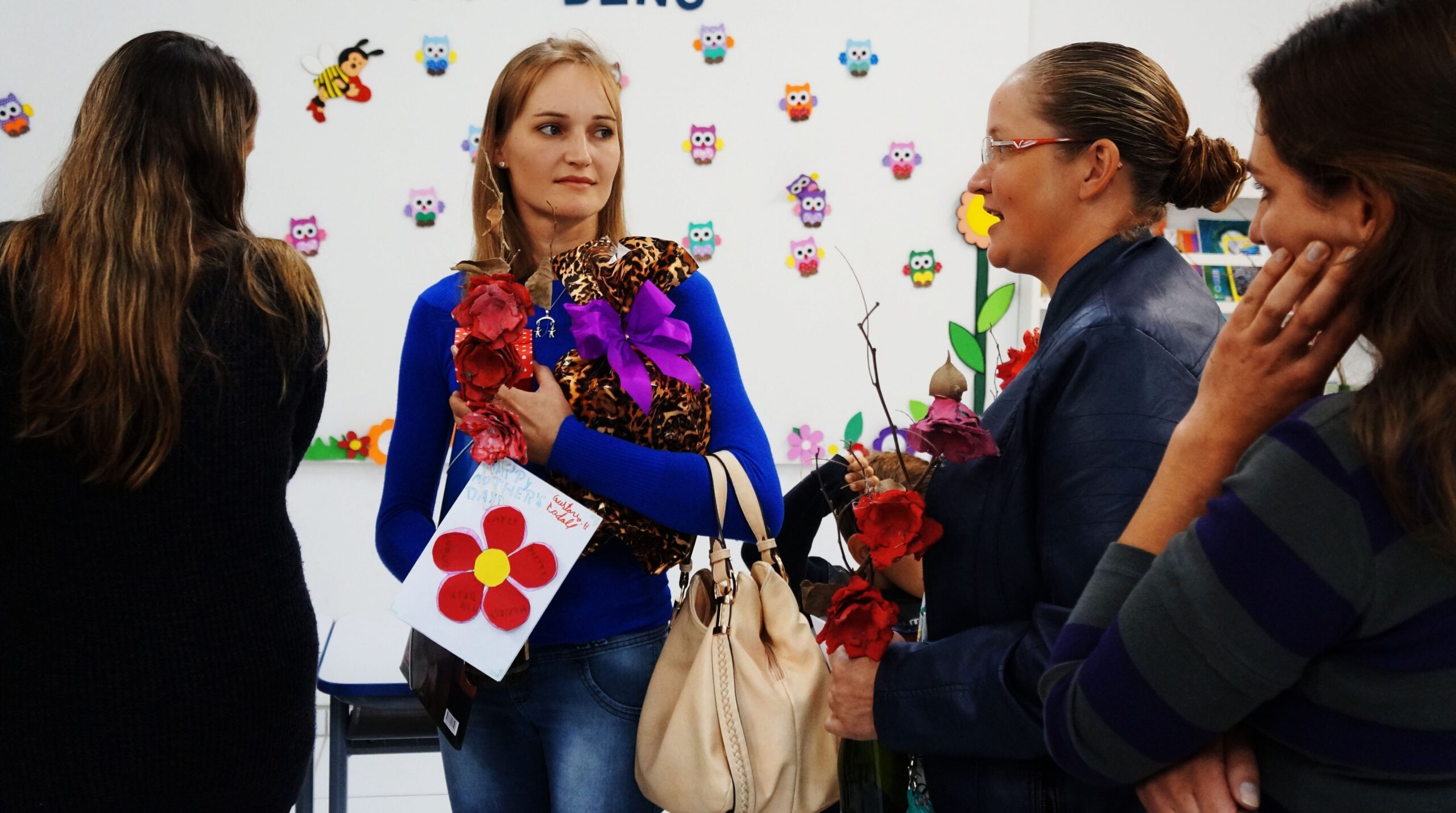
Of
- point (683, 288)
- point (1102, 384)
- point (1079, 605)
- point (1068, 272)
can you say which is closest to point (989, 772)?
point (1079, 605)

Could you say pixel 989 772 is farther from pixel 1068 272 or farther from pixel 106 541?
pixel 106 541

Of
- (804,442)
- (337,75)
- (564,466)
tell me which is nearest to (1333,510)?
(564,466)

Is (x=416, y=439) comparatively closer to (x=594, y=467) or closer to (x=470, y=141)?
(x=594, y=467)

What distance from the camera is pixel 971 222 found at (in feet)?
12.7

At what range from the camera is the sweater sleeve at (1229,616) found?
2.42ft

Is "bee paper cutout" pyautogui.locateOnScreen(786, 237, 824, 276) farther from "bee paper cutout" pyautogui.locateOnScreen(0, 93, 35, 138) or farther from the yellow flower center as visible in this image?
the yellow flower center

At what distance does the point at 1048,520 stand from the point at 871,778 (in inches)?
17.2

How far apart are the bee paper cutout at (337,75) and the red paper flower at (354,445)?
106 cm

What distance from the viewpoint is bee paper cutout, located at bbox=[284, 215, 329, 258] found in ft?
12.0

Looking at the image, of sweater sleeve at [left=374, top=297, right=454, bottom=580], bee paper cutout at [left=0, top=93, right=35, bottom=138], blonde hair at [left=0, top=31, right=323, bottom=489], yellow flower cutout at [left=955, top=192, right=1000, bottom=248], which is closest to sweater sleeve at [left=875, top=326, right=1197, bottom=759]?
sweater sleeve at [left=374, top=297, right=454, bottom=580]

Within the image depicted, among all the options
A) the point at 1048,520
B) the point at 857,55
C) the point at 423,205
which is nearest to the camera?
the point at 1048,520

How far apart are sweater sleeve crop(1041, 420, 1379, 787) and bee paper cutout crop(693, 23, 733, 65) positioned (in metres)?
3.22

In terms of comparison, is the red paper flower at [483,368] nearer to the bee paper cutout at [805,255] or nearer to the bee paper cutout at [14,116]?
the bee paper cutout at [805,255]

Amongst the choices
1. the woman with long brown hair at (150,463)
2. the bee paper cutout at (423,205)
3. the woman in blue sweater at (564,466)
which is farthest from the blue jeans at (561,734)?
the bee paper cutout at (423,205)
